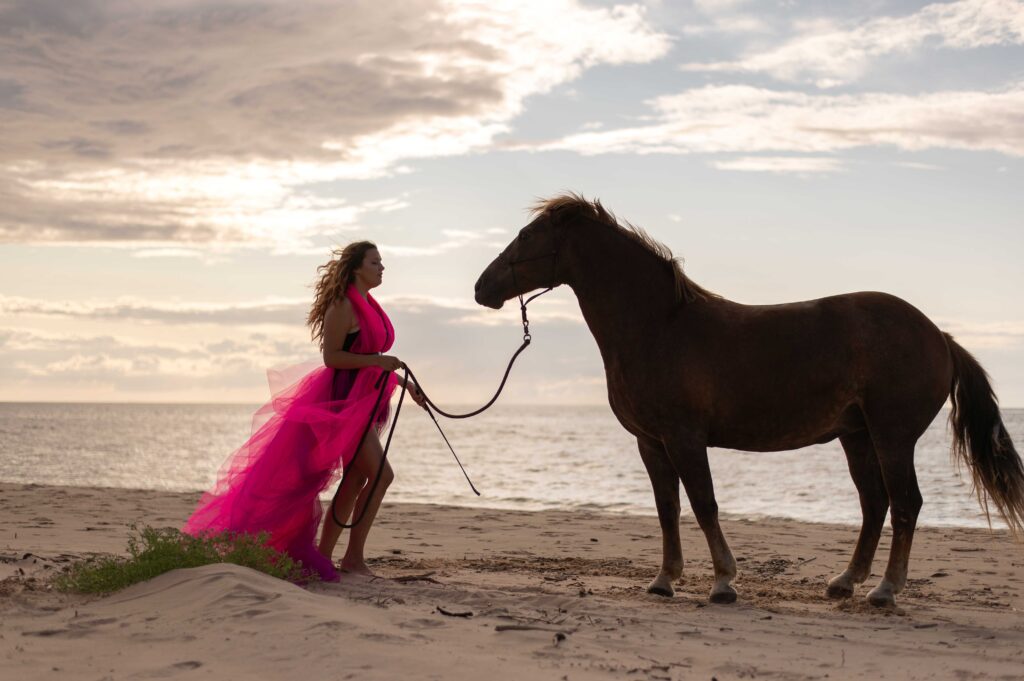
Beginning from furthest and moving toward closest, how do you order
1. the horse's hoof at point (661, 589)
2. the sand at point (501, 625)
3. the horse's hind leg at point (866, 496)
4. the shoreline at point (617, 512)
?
the shoreline at point (617, 512) → the horse's hind leg at point (866, 496) → the horse's hoof at point (661, 589) → the sand at point (501, 625)

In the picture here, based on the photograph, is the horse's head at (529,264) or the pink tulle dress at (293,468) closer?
the pink tulle dress at (293,468)

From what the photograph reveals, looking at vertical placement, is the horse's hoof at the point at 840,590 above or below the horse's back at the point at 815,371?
below

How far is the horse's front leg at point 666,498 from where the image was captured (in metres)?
6.53

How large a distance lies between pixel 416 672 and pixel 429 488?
1747cm

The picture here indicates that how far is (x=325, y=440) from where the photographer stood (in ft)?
20.7

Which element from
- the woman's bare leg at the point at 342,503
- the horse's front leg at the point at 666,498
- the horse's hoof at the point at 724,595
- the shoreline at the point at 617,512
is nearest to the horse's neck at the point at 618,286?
the horse's front leg at the point at 666,498

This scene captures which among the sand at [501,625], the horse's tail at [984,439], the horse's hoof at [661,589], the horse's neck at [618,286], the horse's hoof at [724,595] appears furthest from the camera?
the horse's tail at [984,439]

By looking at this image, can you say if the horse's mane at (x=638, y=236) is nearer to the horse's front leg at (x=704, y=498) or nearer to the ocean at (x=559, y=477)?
the horse's front leg at (x=704, y=498)

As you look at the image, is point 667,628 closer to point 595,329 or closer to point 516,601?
point 516,601

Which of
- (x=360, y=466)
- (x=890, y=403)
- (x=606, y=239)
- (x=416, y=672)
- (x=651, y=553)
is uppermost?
(x=606, y=239)

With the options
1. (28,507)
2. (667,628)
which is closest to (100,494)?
(28,507)

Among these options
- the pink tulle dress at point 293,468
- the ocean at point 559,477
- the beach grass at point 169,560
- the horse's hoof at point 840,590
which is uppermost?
the pink tulle dress at point 293,468

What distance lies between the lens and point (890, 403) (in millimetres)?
6191

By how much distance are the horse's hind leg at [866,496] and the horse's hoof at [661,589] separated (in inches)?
47.7
